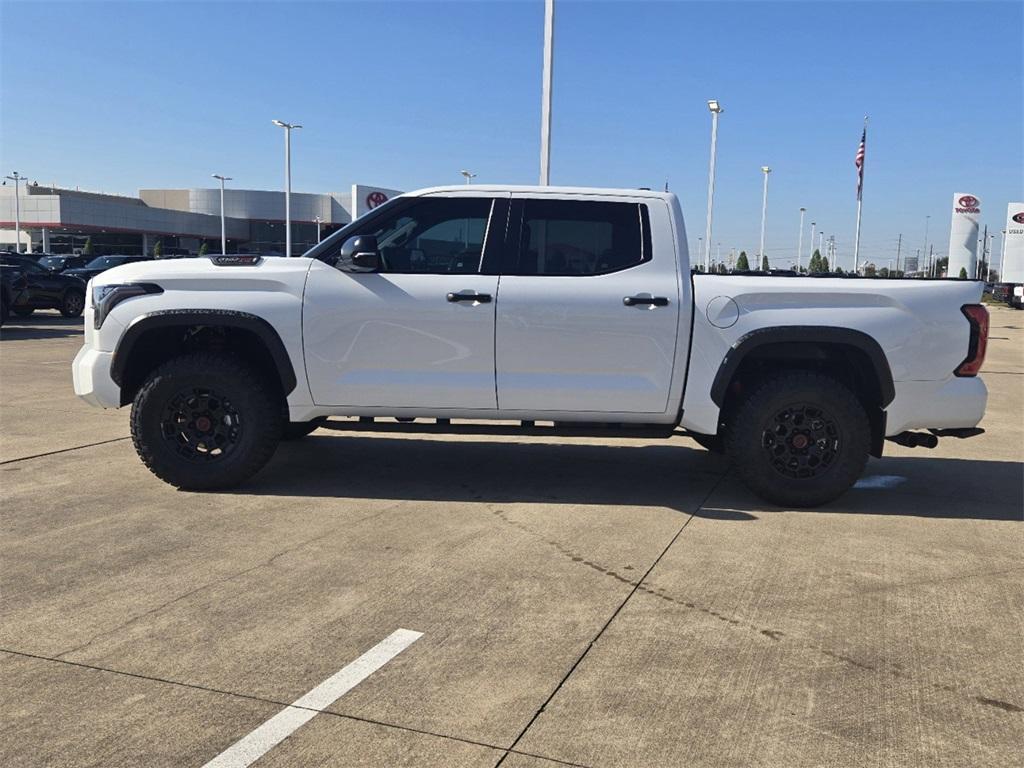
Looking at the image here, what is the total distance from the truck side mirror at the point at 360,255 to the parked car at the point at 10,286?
18714 millimetres

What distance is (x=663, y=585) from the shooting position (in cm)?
447

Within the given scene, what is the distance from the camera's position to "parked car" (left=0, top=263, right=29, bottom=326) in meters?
21.5

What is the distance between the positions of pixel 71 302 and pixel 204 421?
20176 mm

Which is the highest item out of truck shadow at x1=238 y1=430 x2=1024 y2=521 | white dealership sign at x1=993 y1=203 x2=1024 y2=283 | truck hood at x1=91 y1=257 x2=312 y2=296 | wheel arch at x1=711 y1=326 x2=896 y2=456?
white dealership sign at x1=993 y1=203 x2=1024 y2=283

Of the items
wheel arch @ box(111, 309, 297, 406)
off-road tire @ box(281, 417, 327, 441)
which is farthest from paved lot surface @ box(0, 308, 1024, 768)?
wheel arch @ box(111, 309, 297, 406)

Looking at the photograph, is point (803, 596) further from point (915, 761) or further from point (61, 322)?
point (61, 322)

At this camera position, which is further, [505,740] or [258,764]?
[505,740]

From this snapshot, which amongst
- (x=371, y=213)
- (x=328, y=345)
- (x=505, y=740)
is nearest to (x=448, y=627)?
(x=505, y=740)

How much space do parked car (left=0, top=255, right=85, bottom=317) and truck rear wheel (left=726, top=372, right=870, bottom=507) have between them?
21.0 metres

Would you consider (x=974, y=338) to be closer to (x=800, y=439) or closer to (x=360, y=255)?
(x=800, y=439)

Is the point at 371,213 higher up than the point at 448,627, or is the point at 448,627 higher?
the point at 371,213

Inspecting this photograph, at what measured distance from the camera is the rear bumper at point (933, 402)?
5.79 meters

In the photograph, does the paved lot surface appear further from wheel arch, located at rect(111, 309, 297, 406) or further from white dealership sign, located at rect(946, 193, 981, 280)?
white dealership sign, located at rect(946, 193, 981, 280)

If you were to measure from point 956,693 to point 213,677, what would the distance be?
279 cm
